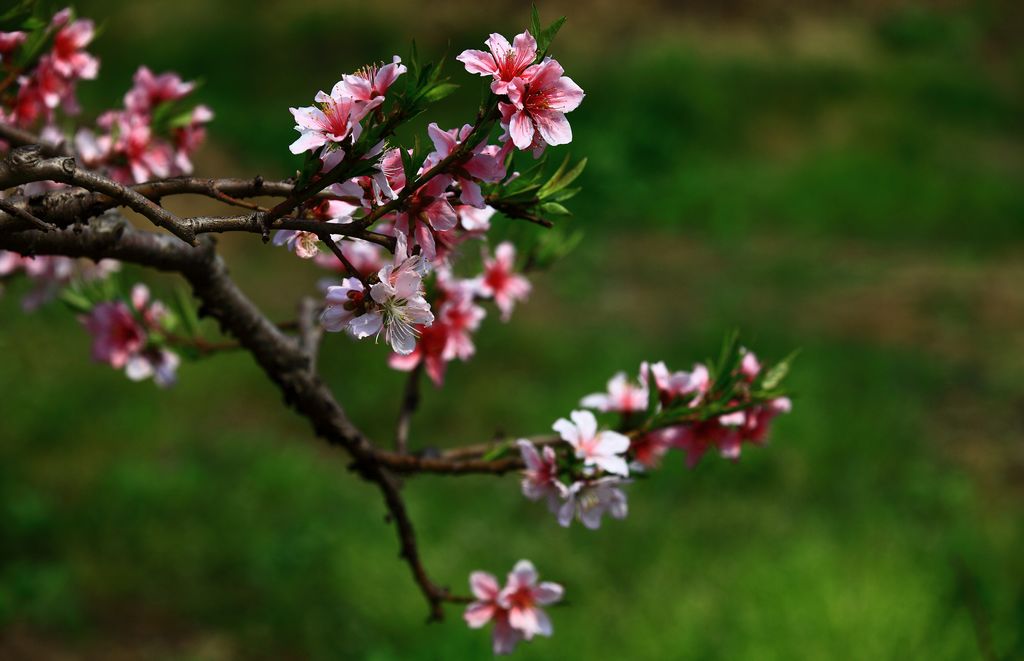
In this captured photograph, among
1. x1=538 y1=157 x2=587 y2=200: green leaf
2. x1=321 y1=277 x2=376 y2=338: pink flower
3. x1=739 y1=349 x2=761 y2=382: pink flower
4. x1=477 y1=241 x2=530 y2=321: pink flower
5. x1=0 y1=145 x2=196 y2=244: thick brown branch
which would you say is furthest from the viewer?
x1=477 y1=241 x2=530 y2=321: pink flower

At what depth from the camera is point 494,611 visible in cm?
170

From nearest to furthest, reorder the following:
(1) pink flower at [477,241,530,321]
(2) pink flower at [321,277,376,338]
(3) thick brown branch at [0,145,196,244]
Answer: (3) thick brown branch at [0,145,196,244] → (2) pink flower at [321,277,376,338] → (1) pink flower at [477,241,530,321]

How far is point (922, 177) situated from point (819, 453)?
4186 millimetres

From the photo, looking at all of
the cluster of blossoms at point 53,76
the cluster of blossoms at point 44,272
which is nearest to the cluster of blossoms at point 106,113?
the cluster of blossoms at point 53,76

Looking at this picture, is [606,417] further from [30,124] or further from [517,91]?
[30,124]

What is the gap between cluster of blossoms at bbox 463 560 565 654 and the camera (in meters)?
1.66

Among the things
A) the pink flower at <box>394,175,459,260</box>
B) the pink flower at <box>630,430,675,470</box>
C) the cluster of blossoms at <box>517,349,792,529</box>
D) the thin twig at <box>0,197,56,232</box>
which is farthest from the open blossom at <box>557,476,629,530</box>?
the thin twig at <box>0,197,56,232</box>

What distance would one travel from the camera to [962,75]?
9555mm

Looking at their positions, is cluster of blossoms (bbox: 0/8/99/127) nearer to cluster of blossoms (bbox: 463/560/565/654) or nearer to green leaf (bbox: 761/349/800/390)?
cluster of blossoms (bbox: 463/560/565/654)

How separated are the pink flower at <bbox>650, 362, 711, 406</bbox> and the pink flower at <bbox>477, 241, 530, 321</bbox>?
369mm

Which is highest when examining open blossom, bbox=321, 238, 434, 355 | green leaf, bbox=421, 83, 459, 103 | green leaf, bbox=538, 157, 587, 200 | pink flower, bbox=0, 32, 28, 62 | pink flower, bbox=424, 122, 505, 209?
pink flower, bbox=0, 32, 28, 62

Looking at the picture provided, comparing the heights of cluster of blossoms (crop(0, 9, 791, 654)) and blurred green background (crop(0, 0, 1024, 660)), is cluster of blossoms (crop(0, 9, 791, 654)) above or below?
below

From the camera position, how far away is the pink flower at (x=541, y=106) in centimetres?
104

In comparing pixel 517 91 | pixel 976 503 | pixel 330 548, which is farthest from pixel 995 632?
pixel 517 91
